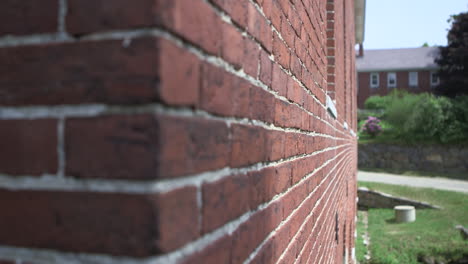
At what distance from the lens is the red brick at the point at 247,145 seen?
0.96 meters

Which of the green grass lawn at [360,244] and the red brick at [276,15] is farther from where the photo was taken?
the green grass lawn at [360,244]

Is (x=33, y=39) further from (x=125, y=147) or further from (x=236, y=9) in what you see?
(x=236, y=9)

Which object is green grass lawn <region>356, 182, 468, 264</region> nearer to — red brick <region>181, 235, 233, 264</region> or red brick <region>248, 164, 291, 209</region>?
red brick <region>248, 164, 291, 209</region>

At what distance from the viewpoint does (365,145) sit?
78.4 feet

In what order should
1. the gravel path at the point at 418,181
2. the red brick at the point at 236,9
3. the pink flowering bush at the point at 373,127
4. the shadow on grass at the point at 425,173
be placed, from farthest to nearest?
the pink flowering bush at the point at 373,127
the shadow on grass at the point at 425,173
the gravel path at the point at 418,181
the red brick at the point at 236,9

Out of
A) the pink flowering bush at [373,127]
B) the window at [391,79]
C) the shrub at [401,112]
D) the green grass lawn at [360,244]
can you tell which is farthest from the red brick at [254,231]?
the window at [391,79]

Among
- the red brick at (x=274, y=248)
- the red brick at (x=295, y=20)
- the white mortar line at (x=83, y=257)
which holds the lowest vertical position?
the red brick at (x=274, y=248)

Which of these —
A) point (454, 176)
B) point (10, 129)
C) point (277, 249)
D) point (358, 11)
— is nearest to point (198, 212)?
→ point (10, 129)

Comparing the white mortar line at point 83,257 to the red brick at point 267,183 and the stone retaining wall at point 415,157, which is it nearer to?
the red brick at point 267,183

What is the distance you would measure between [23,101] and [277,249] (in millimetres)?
984

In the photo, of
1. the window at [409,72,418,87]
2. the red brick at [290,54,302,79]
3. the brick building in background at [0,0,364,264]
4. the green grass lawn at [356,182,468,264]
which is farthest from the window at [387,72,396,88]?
the brick building in background at [0,0,364,264]

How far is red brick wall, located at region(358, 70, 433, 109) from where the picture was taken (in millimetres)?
39031

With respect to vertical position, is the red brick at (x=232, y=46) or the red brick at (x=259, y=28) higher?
the red brick at (x=259, y=28)

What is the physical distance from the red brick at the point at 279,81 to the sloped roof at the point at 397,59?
40.9 m
